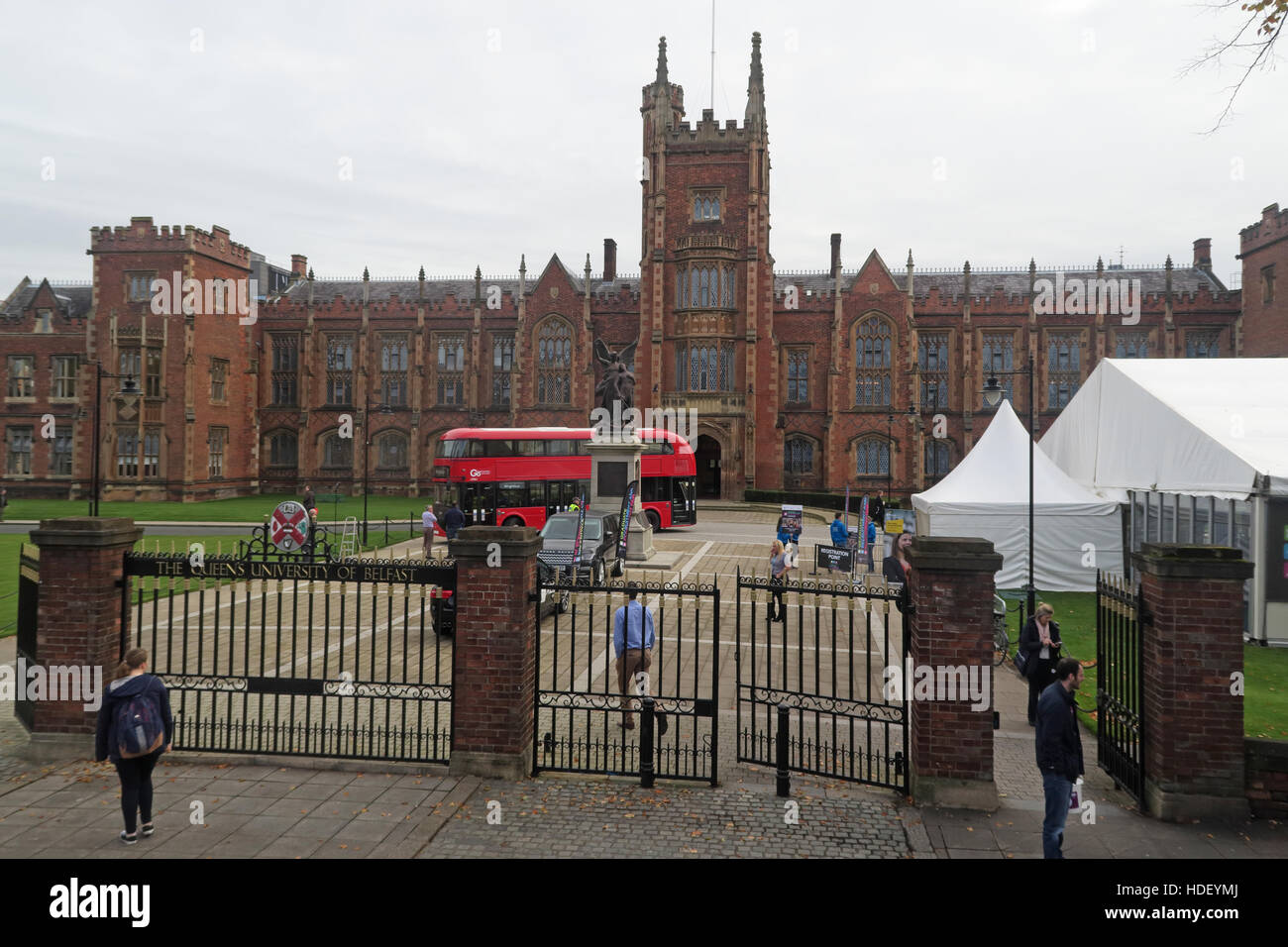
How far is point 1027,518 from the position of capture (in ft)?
59.5

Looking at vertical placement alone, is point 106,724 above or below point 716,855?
above

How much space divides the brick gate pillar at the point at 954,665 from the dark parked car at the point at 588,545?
9153 millimetres

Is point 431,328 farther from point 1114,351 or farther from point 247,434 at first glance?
point 1114,351

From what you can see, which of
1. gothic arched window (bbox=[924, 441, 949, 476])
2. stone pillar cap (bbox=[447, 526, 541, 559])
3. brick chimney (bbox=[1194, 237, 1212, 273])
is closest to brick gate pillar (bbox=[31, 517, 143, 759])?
stone pillar cap (bbox=[447, 526, 541, 559])

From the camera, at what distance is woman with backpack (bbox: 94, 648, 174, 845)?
587 cm

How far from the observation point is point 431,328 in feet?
165

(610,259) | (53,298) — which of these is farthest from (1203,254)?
(53,298)

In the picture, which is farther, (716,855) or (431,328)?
(431,328)

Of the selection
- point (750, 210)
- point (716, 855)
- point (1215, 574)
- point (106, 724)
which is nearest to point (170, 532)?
point (106, 724)

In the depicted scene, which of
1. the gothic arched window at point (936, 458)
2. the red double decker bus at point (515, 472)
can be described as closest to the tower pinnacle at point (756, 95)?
the gothic arched window at point (936, 458)

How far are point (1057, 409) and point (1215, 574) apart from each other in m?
43.4

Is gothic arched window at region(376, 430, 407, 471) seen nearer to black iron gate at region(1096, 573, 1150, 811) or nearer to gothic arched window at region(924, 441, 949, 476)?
gothic arched window at region(924, 441, 949, 476)

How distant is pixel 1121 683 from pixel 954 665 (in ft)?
7.26

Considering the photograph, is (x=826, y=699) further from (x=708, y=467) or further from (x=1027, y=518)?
(x=708, y=467)
